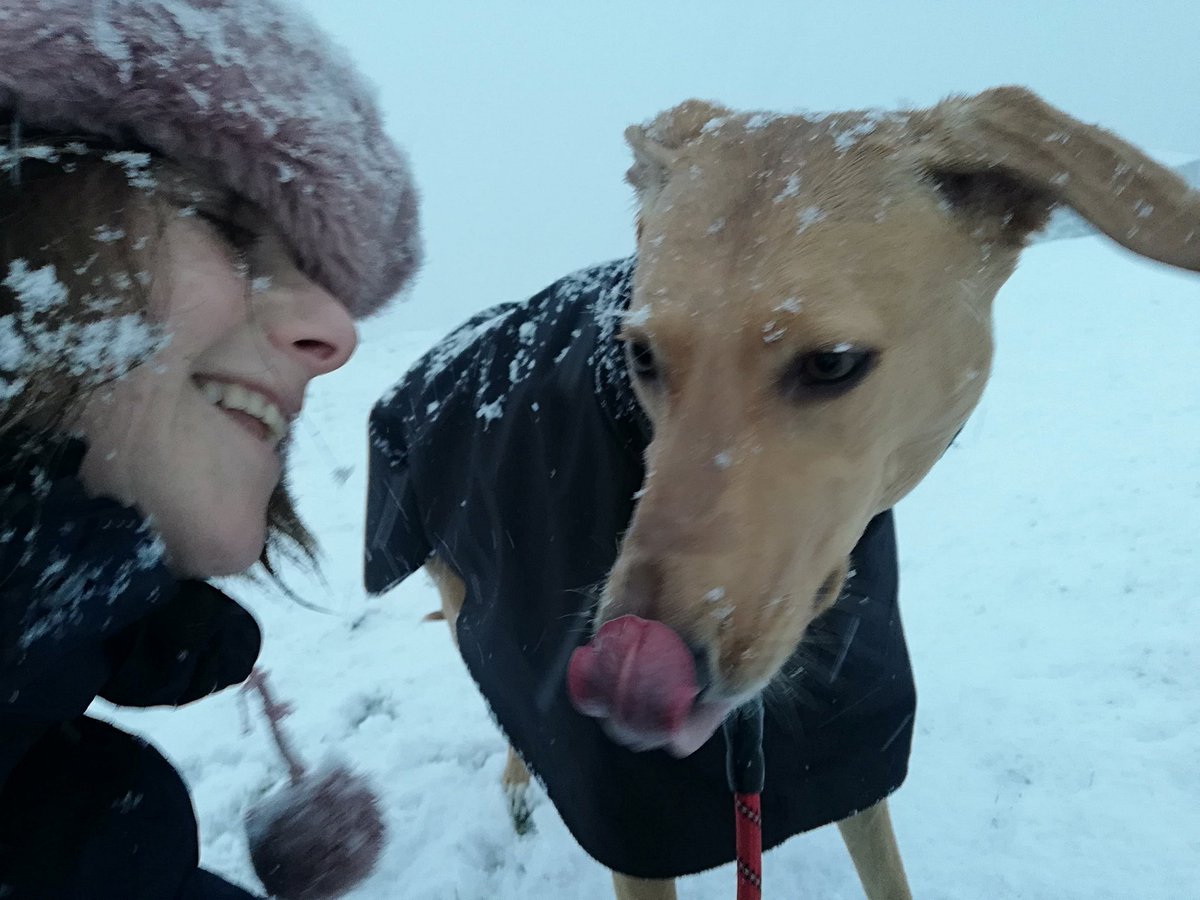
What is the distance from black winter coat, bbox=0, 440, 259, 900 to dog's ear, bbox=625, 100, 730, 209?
1162 millimetres

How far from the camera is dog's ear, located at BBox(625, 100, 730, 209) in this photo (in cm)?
160

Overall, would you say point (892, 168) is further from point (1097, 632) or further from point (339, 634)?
point (339, 634)

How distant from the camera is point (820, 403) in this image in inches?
48.6

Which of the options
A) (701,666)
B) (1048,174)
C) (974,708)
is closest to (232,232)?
(701,666)

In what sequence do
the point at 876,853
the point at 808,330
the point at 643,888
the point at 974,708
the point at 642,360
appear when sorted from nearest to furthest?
the point at 808,330 < the point at 642,360 < the point at 643,888 < the point at 876,853 < the point at 974,708

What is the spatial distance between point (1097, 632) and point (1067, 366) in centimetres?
494

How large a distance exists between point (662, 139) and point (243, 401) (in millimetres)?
1058

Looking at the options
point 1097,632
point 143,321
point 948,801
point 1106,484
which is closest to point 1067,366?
point 1106,484

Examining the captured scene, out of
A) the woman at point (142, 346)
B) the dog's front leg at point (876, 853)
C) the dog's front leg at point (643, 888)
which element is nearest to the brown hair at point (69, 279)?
the woman at point (142, 346)

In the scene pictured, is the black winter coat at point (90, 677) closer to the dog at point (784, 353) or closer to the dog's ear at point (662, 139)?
the dog at point (784, 353)

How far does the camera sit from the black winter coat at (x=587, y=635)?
5.42 feet

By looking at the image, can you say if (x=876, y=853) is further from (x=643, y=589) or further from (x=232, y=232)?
(x=232, y=232)

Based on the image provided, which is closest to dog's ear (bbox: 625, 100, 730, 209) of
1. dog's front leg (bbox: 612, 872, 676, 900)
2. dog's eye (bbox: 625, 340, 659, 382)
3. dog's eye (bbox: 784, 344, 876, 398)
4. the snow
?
dog's eye (bbox: 625, 340, 659, 382)

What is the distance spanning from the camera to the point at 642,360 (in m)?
1.42
